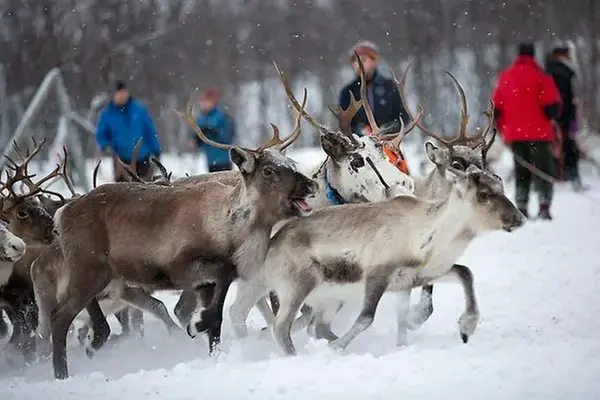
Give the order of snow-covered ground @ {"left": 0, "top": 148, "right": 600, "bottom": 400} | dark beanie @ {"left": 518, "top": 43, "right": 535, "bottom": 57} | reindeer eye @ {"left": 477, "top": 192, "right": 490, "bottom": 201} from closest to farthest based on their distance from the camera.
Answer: snow-covered ground @ {"left": 0, "top": 148, "right": 600, "bottom": 400}
reindeer eye @ {"left": 477, "top": 192, "right": 490, "bottom": 201}
dark beanie @ {"left": 518, "top": 43, "right": 535, "bottom": 57}

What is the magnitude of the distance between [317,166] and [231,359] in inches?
94.2

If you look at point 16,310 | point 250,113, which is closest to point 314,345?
point 16,310

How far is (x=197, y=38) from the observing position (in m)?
30.2

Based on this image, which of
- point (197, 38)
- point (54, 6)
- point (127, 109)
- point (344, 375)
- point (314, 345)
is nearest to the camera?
point (344, 375)

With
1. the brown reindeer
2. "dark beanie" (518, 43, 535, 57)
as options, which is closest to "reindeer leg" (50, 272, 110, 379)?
the brown reindeer

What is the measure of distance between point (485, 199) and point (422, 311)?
1064 mm

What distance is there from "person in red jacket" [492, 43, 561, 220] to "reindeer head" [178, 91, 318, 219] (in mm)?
6723

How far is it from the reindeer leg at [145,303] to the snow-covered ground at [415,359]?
13 centimetres

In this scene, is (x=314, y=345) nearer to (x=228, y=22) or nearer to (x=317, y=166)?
(x=317, y=166)

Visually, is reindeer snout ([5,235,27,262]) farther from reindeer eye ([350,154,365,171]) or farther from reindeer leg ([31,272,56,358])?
reindeer eye ([350,154,365,171])

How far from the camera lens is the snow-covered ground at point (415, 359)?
5.92m

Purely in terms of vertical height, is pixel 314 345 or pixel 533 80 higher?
pixel 533 80

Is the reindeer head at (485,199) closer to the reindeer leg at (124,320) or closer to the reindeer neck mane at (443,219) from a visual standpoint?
the reindeer neck mane at (443,219)

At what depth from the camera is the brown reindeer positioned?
730 centimetres
